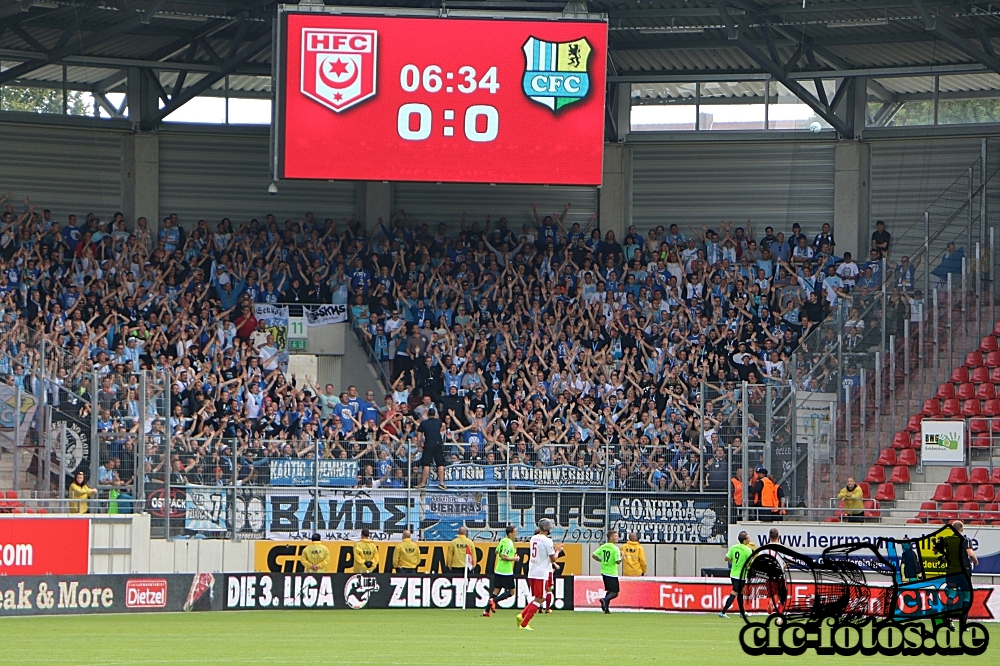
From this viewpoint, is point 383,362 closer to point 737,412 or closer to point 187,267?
point 187,267

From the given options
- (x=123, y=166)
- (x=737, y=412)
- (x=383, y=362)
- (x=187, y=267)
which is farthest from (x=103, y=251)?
(x=737, y=412)

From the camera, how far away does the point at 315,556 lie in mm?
26469

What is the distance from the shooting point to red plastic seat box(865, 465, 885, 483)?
2769 cm

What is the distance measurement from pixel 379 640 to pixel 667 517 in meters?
10.6

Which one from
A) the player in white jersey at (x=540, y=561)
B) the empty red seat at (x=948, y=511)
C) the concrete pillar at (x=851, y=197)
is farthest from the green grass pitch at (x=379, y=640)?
the concrete pillar at (x=851, y=197)

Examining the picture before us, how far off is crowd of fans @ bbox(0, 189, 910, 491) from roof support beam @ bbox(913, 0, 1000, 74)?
483 centimetres

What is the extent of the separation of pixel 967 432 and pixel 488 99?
11.1 meters

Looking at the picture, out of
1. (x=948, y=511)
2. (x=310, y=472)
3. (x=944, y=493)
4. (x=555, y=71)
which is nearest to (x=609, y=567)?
(x=948, y=511)

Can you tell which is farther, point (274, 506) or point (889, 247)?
point (889, 247)

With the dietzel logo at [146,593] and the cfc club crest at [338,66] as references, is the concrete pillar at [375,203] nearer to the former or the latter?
the cfc club crest at [338,66]

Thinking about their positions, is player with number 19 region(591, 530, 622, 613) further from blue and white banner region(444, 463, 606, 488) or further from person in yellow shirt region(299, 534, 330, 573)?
person in yellow shirt region(299, 534, 330, 573)

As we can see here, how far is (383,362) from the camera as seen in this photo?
34.3 metres

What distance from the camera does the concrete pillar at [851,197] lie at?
121ft

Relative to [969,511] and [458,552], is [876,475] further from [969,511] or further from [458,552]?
[458,552]
